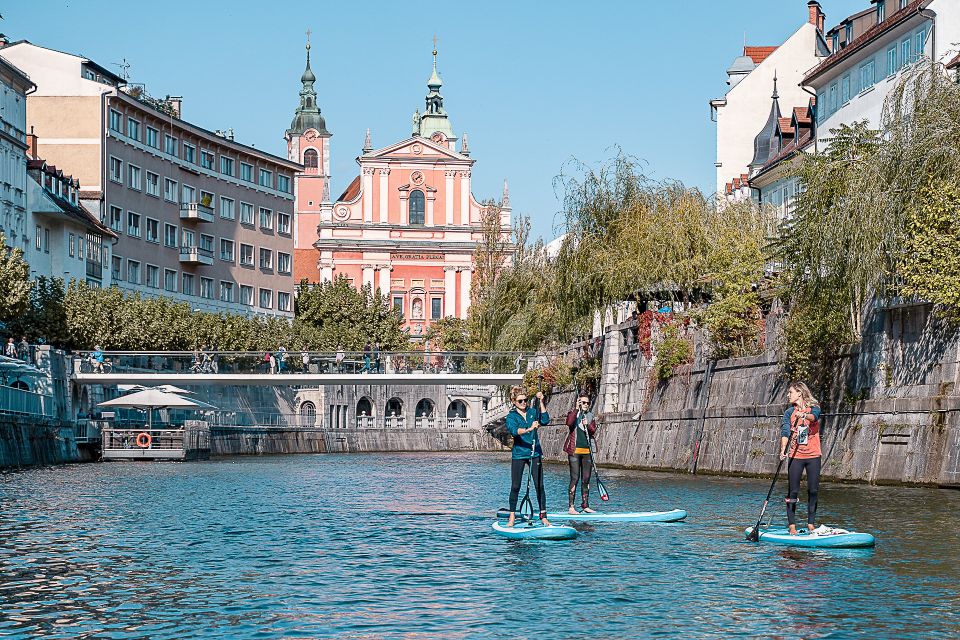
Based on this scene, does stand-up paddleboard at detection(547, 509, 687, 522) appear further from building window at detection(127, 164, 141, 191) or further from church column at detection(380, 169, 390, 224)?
church column at detection(380, 169, 390, 224)

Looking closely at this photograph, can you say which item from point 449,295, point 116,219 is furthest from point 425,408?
point 116,219

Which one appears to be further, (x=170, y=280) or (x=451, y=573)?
(x=170, y=280)

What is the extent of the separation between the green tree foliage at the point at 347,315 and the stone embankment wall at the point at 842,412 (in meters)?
59.5

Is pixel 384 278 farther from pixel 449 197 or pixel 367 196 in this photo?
pixel 449 197

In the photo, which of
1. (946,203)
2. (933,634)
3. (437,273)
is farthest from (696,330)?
(437,273)

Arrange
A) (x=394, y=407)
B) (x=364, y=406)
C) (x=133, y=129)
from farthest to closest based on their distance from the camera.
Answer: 1. (x=394, y=407)
2. (x=364, y=406)
3. (x=133, y=129)

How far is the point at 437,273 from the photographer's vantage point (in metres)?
142

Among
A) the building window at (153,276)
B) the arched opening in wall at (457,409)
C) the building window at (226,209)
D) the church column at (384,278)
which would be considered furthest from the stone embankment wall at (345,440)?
the arched opening in wall at (457,409)

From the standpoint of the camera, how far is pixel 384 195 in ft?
456

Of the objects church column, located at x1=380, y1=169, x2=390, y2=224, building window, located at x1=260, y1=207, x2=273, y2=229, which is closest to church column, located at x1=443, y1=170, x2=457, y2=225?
church column, located at x1=380, y1=169, x2=390, y2=224

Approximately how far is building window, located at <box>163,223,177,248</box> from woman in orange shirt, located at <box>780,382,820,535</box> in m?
90.0

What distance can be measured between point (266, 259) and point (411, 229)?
19.6 m

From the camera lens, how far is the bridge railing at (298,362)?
76938 millimetres

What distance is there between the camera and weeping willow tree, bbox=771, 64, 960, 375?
36.8 m
